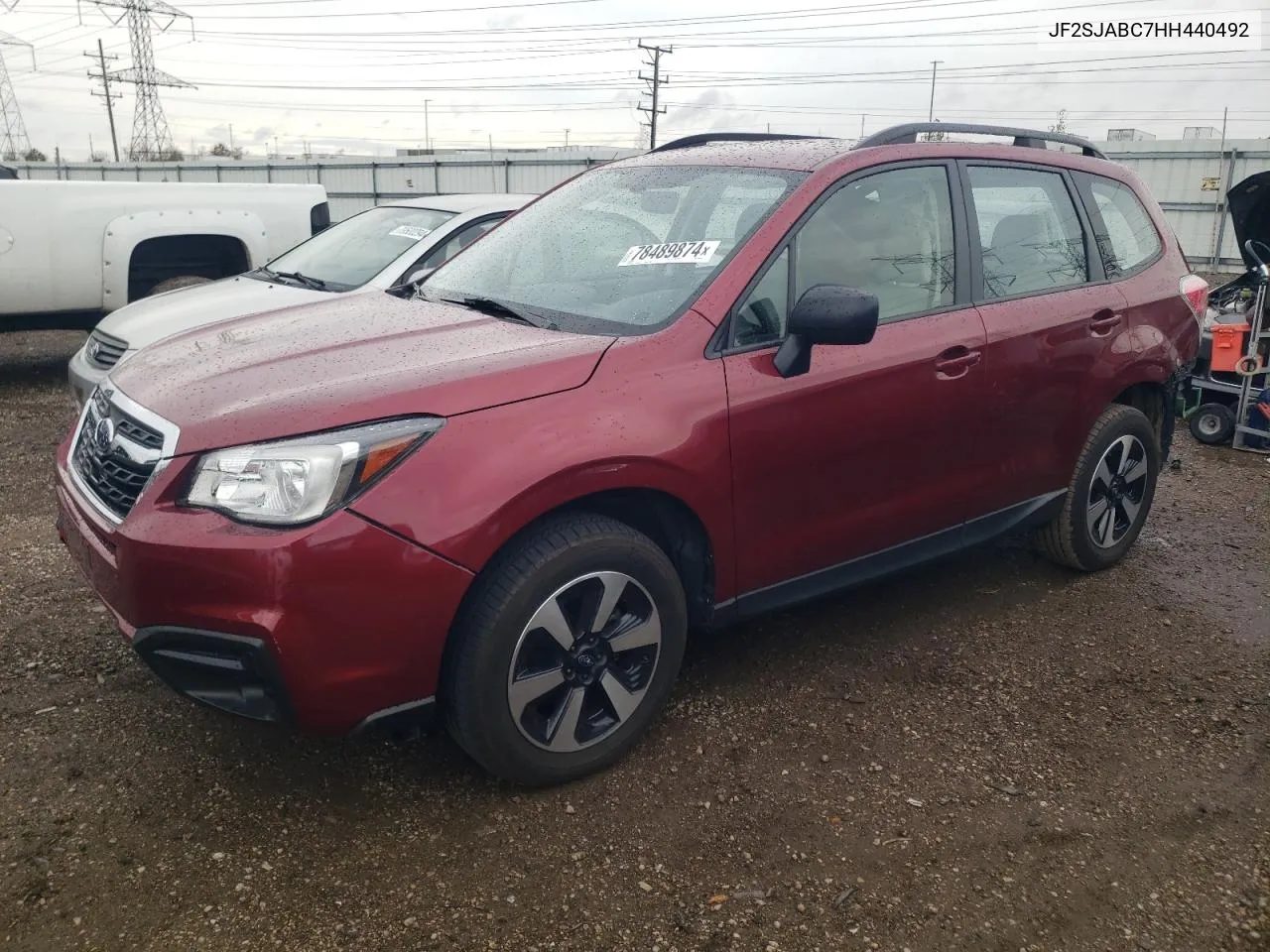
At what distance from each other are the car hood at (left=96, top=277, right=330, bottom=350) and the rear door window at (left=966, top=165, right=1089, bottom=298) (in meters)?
3.54

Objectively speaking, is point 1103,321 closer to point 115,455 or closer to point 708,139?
point 708,139

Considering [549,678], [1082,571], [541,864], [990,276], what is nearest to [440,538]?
[549,678]

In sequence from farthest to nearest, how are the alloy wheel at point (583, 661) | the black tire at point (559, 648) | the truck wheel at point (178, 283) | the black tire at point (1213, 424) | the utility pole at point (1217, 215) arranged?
the utility pole at point (1217, 215)
the truck wheel at point (178, 283)
the black tire at point (1213, 424)
the alloy wheel at point (583, 661)
the black tire at point (559, 648)

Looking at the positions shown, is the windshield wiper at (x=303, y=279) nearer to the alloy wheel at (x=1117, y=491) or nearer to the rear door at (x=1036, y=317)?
the rear door at (x=1036, y=317)

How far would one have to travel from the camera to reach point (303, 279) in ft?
21.4

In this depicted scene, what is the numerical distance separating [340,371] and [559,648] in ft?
3.05

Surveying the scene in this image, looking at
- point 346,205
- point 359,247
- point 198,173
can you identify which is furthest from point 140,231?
point 198,173

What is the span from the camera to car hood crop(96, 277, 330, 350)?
5.81m

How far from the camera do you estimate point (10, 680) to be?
11.5 ft

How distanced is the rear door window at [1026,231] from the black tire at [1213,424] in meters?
3.67

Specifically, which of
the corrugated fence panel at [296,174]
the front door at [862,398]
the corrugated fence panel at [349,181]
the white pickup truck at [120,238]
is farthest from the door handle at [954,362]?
the corrugated fence panel at [296,174]

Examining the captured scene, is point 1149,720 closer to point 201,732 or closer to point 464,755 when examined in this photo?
point 464,755

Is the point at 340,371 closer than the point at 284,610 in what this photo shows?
No

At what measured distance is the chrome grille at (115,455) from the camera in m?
2.67
